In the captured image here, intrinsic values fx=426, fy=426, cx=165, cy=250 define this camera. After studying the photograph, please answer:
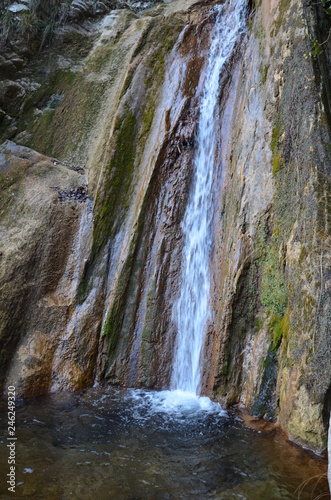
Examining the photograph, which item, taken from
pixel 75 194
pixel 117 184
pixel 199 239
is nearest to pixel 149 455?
pixel 199 239

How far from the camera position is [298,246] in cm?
434

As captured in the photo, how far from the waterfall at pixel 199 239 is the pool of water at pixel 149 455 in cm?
66

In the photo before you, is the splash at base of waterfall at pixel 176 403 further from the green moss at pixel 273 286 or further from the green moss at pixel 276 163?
the green moss at pixel 276 163

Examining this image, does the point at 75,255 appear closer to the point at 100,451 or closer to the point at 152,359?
the point at 152,359

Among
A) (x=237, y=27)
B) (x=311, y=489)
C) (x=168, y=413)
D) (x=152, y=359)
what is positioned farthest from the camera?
(x=237, y=27)

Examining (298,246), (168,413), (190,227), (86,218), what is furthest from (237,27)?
(168,413)

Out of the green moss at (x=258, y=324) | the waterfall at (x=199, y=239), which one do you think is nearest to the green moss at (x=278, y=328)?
the green moss at (x=258, y=324)

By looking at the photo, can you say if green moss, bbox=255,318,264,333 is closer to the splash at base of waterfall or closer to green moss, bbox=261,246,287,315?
green moss, bbox=261,246,287,315

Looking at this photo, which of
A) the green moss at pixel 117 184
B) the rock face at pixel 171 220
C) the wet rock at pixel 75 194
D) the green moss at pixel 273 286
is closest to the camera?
the rock face at pixel 171 220

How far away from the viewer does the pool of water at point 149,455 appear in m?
3.16

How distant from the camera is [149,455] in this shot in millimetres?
3701

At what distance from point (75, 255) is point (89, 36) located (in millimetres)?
5481

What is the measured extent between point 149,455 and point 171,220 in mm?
3254

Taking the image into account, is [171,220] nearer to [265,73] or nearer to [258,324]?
[258,324]
